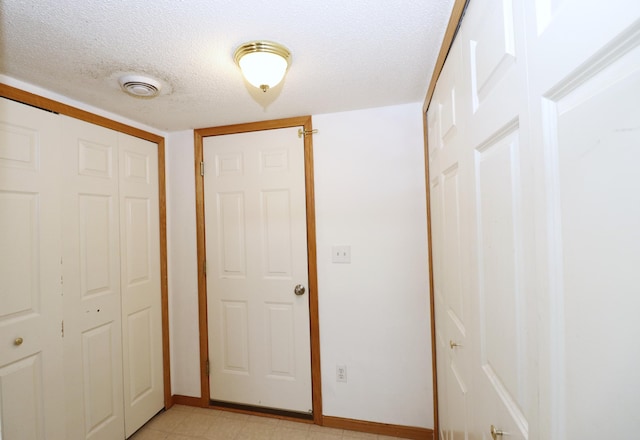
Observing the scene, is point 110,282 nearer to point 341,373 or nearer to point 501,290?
point 341,373

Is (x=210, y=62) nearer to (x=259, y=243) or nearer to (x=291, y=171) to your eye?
(x=291, y=171)

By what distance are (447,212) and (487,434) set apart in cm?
77

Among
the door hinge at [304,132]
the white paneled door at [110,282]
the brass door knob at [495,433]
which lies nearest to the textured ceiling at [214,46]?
the door hinge at [304,132]

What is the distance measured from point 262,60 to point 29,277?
1550 millimetres

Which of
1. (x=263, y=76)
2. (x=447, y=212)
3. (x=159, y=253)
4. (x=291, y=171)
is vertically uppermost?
(x=263, y=76)

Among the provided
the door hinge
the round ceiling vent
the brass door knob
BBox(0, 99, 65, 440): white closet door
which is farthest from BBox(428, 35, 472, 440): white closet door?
BBox(0, 99, 65, 440): white closet door

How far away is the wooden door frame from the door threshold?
6cm

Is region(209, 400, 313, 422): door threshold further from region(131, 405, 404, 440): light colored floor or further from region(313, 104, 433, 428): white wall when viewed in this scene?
region(313, 104, 433, 428): white wall

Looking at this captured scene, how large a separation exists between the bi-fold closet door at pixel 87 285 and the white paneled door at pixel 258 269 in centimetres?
45

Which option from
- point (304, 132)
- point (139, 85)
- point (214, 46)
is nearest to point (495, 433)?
point (214, 46)

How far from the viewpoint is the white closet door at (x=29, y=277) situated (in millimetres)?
1241

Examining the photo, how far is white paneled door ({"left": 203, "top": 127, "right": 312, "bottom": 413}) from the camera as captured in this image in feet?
6.42

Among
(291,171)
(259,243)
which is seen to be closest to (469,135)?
(291,171)

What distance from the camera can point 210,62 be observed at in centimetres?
127
